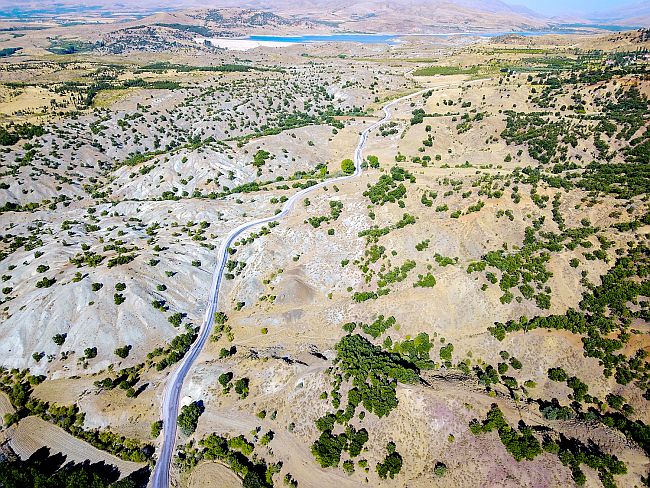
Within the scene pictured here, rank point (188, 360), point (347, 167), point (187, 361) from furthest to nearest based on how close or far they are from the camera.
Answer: point (347, 167) → point (188, 360) → point (187, 361)

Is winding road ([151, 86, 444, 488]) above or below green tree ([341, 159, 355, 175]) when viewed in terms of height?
below

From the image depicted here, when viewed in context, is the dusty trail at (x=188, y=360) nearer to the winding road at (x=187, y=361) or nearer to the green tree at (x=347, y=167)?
the winding road at (x=187, y=361)

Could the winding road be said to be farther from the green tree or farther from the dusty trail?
the green tree

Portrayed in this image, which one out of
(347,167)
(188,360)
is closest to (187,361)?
(188,360)

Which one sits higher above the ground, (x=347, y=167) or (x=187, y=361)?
(x=347, y=167)

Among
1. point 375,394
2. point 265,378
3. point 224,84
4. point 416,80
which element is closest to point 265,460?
point 265,378

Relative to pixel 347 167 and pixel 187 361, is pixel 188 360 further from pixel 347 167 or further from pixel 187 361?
pixel 347 167

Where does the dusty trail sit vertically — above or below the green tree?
below

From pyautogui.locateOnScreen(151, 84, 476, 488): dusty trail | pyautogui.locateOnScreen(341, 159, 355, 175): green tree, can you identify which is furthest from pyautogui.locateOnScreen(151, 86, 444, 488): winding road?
pyautogui.locateOnScreen(341, 159, 355, 175): green tree

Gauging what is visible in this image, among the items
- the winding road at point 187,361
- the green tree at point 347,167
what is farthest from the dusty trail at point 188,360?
the green tree at point 347,167

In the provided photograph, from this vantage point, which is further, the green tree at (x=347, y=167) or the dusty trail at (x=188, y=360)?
the green tree at (x=347, y=167)

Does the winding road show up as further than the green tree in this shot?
No

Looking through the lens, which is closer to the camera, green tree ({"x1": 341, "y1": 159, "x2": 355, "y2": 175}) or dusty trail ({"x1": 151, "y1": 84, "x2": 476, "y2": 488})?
dusty trail ({"x1": 151, "y1": 84, "x2": 476, "y2": 488})
